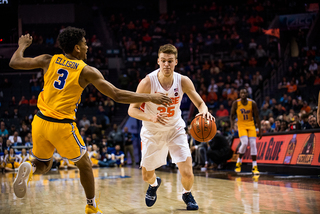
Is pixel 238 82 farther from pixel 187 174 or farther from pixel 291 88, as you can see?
pixel 187 174

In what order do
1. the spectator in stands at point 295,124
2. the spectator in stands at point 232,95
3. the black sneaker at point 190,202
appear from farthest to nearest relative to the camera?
the spectator in stands at point 232,95
the spectator in stands at point 295,124
the black sneaker at point 190,202

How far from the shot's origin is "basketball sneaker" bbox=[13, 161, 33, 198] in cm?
359

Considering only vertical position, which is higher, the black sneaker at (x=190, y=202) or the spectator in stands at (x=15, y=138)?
the spectator in stands at (x=15, y=138)

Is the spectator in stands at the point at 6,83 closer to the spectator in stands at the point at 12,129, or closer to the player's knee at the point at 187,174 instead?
the spectator in stands at the point at 12,129

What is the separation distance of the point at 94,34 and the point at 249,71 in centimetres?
1101

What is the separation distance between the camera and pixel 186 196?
450 cm

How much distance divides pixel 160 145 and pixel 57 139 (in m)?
1.53

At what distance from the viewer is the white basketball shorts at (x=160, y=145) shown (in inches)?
181

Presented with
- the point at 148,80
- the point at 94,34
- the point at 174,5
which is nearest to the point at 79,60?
the point at 148,80

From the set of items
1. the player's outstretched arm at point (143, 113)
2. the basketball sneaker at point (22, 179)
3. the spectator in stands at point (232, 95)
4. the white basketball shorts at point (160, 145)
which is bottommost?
the basketball sneaker at point (22, 179)

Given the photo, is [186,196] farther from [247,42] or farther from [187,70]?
[247,42]

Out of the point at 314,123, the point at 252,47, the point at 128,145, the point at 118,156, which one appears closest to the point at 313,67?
the point at 252,47

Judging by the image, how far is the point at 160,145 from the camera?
15.3ft

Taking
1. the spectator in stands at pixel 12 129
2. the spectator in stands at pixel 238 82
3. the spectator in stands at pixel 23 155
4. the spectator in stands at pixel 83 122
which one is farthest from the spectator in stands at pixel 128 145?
the spectator in stands at pixel 238 82
